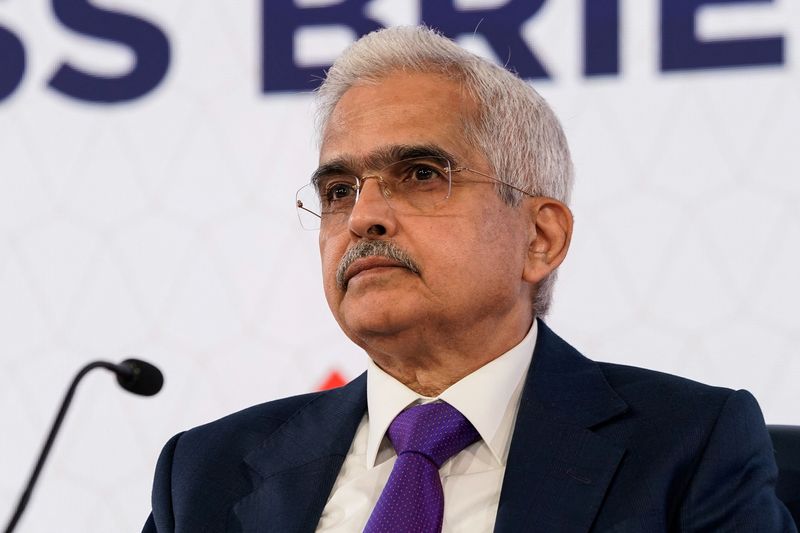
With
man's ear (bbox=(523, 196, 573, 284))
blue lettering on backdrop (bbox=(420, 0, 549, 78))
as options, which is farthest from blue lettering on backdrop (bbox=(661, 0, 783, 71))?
man's ear (bbox=(523, 196, 573, 284))

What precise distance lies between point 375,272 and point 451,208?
166 mm

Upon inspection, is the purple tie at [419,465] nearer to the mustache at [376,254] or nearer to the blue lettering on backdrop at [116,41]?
the mustache at [376,254]

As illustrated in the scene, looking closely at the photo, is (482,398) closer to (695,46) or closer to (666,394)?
(666,394)

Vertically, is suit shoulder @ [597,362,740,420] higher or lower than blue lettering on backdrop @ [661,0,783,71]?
lower

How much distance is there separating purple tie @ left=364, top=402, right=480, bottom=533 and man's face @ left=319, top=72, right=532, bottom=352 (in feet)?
0.45

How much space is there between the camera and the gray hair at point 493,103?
196cm

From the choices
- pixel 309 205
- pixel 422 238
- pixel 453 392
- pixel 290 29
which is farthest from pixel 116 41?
pixel 453 392

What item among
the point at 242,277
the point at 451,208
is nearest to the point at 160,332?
the point at 242,277

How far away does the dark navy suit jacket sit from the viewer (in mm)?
1654

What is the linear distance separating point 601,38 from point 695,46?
19 centimetres

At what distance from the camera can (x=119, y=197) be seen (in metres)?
2.74

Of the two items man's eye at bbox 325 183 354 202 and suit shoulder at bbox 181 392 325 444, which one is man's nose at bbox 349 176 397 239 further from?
suit shoulder at bbox 181 392 325 444

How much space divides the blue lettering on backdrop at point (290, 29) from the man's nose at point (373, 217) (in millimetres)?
799

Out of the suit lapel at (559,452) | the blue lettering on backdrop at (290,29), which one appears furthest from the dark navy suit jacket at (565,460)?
the blue lettering on backdrop at (290,29)
